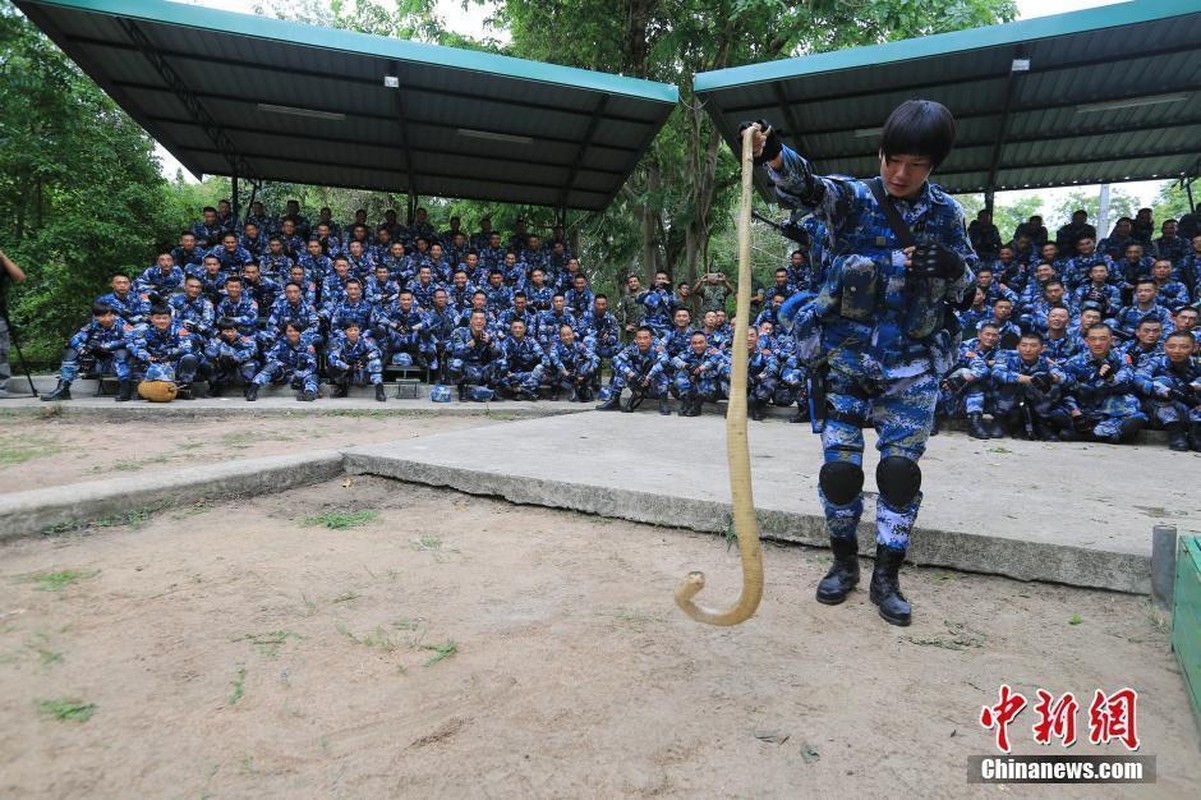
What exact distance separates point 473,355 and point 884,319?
7.02 metres

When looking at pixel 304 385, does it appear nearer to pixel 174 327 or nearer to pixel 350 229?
pixel 174 327

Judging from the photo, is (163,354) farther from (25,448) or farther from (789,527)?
(789,527)

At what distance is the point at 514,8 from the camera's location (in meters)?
12.4

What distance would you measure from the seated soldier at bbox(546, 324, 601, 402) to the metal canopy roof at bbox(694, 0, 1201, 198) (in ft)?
12.4

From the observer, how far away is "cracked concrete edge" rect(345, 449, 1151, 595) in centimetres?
237

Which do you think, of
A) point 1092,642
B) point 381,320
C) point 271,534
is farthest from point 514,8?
point 1092,642

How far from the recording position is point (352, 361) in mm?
8492

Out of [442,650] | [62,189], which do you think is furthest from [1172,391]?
[62,189]

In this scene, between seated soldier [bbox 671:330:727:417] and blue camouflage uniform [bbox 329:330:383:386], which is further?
blue camouflage uniform [bbox 329:330:383:386]

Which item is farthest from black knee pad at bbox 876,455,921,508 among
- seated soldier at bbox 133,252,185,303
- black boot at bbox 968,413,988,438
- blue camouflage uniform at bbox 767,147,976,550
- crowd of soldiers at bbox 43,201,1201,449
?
seated soldier at bbox 133,252,185,303

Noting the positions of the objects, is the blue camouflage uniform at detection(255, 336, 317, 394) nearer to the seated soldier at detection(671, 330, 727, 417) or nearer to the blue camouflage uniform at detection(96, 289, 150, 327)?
the blue camouflage uniform at detection(96, 289, 150, 327)

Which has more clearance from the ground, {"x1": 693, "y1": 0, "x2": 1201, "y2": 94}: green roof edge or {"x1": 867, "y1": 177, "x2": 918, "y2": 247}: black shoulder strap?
{"x1": 693, "y1": 0, "x2": 1201, "y2": 94}: green roof edge

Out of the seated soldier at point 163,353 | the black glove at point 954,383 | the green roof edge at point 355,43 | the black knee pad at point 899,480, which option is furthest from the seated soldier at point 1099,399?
the seated soldier at point 163,353

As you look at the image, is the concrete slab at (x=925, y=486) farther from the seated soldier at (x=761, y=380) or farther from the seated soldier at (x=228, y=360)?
the seated soldier at (x=228, y=360)
